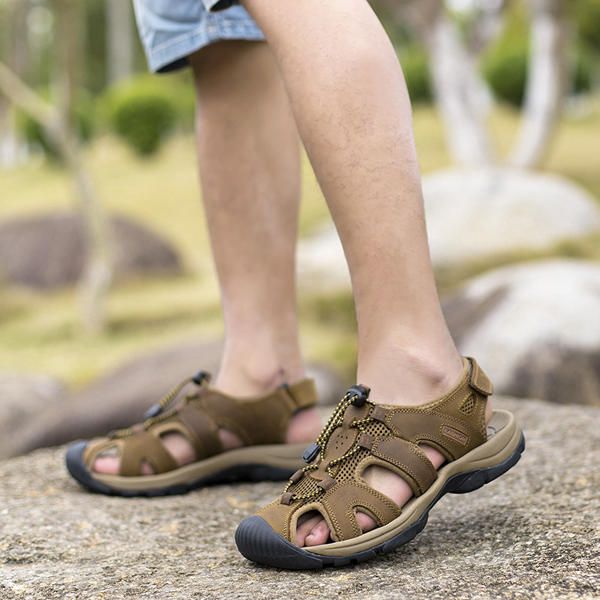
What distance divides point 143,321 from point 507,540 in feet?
17.4

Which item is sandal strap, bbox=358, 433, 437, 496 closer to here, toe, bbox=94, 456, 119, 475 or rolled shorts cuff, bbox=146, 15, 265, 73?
toe, bbox=94, 456, 119, 475

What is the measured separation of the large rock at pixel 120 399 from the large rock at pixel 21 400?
8cm

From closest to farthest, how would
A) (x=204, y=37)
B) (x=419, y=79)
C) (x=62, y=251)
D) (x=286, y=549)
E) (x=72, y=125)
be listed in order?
(x=286, y=549), (x=204, y=37), (x=72, y=125), (x=62, y=251), (x=419, y=79)

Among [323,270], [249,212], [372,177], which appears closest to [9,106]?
[323,270]

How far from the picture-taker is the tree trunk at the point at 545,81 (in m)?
7.89

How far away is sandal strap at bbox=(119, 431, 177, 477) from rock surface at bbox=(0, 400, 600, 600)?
50 millimetres

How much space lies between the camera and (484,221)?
5.76 metres

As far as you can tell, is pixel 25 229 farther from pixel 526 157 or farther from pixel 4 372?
pixel 526 157

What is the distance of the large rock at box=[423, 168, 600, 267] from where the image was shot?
553 cm

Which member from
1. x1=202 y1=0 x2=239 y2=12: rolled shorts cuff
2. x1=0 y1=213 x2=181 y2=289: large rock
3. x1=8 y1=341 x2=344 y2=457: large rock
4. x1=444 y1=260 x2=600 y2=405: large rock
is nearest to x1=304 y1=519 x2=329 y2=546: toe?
x1=202 y1=0 x2=239 y2=12: rolled shorts cuff

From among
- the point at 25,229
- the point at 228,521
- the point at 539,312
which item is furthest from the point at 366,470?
the point at 25,229

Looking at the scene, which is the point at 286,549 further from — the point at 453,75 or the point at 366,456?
the point at 453,75

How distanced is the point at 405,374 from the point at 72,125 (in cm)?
533

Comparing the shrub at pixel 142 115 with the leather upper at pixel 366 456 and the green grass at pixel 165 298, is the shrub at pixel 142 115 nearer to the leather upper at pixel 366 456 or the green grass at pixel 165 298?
the green grass at pixel 165 298
